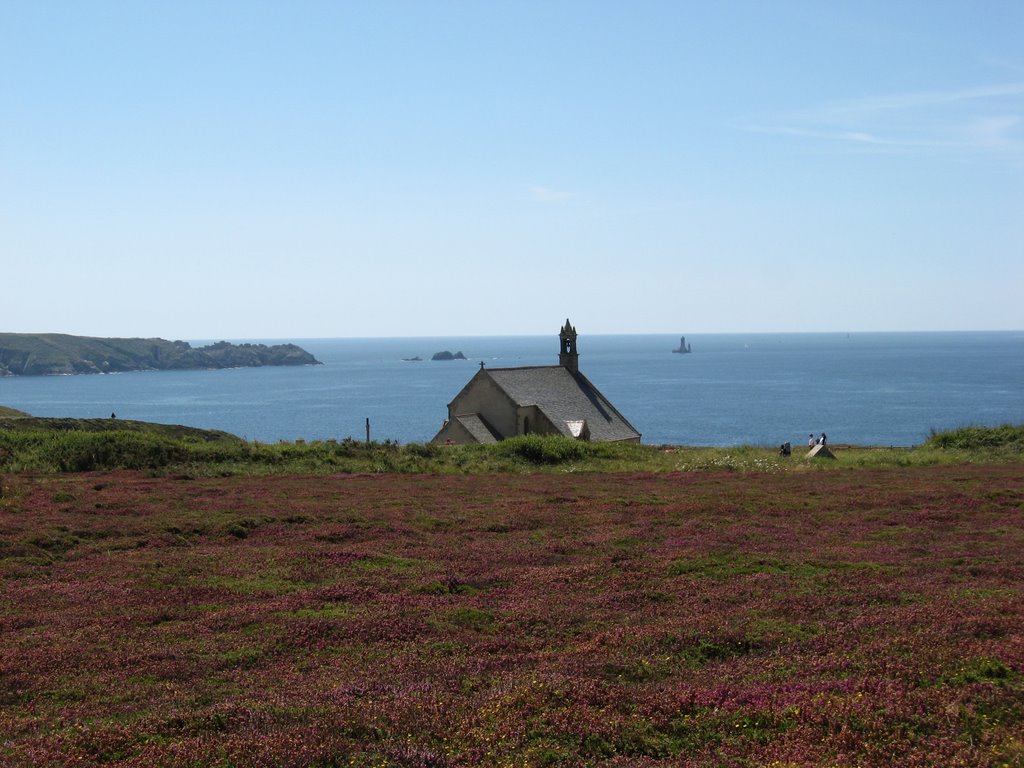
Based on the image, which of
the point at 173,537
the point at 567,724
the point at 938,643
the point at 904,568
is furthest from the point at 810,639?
the point at 173,537

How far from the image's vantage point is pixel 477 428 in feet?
207

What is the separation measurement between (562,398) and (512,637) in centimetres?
5402

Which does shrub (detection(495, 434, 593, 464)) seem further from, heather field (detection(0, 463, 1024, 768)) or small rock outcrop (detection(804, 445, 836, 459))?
heather field (detection(0, 463, 1024, 768))

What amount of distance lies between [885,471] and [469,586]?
105 feet

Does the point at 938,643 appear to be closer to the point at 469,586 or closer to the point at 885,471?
the point at 469,586

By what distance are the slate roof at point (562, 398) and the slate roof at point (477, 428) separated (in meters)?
2.86

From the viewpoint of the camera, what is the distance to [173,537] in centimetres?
2294

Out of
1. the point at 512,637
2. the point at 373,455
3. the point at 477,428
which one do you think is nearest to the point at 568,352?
the point at 477,428

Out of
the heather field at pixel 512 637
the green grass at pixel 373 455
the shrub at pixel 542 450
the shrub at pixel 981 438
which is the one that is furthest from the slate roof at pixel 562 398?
the heather field at pixel 512 637

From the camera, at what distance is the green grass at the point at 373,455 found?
41.7m

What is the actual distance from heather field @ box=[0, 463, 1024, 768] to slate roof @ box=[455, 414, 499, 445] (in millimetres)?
34194

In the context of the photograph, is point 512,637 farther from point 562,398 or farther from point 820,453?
point 562,398

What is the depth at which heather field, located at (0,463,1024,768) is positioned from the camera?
940 cm

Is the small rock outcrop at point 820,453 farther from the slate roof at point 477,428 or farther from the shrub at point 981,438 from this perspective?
the slate roof at point 477,428
